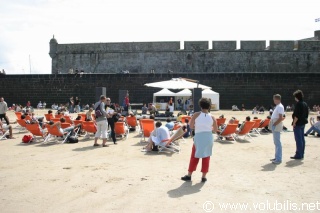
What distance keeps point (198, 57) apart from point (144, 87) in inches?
247

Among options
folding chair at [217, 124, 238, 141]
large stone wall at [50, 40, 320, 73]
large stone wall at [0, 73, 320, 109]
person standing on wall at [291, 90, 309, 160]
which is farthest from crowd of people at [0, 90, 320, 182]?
large stone wall at [50, 40, 320, 73]

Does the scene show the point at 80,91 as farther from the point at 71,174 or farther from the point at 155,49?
the point at 71,174

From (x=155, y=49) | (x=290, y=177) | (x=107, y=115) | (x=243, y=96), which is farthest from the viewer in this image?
(x=155, y=49)

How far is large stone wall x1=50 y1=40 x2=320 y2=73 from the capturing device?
27.4m

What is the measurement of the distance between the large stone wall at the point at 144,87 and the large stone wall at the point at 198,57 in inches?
172

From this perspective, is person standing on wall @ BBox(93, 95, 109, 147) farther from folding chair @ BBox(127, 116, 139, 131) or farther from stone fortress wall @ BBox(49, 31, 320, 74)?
stone fortress wall @ BBox(49, 31, 320, 74)

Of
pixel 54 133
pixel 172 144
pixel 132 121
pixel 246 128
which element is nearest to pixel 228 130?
pixel 246 128

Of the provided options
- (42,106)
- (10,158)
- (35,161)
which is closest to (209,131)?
(35,161)

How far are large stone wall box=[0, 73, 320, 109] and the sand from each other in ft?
52.7

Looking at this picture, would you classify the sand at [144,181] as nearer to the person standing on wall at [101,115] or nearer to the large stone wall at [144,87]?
the person standing on wall at [101,115]

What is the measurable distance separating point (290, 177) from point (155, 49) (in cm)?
2379

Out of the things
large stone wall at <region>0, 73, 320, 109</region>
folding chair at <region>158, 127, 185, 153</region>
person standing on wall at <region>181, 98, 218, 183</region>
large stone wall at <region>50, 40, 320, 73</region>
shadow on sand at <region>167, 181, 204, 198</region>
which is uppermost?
large stone wall at <region>50, 40, 320, 73</region>

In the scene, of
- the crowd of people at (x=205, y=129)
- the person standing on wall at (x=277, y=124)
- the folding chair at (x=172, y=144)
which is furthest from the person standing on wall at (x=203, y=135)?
the folding chair at (x=172, y=144)

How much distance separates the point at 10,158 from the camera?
6785 millimetres
